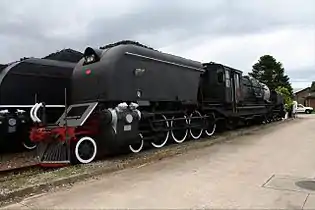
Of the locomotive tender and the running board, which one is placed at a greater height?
the locomotive tender

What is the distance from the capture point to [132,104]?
843 centimetres

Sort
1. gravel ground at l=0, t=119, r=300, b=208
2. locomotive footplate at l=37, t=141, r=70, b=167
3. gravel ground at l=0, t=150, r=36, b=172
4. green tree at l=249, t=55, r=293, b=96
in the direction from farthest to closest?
green tree at l=249, t=55, r=293, b=96 < gravel ground at l=0, t=150, r=36, b=172 < locomotive footplate at l=37, t=141, r=70, b=167 < gravel ground at l=0, t=119, r=300, b=208

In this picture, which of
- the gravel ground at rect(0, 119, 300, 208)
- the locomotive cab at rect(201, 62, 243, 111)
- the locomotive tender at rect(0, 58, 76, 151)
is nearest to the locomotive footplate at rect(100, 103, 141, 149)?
the gravel ground at rect(0, 119, 300, 208)

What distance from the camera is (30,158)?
28.3ft

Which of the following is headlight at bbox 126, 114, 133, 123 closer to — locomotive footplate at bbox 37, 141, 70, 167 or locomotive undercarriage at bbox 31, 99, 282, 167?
locomotive undercarriage at bbox 31, 99, 282, 167

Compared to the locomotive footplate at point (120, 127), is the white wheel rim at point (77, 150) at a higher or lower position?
lower

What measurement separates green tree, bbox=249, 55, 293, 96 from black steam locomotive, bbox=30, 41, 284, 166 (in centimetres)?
4855

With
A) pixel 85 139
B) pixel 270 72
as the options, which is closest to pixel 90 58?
pixel 85 139

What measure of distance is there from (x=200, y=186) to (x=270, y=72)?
5777 cm

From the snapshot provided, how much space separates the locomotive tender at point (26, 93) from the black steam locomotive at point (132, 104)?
2.45 feet

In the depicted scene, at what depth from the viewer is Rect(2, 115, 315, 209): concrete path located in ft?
14.9

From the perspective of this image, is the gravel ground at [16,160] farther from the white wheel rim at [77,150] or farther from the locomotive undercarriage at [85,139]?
the white wheel rim at [77,150]

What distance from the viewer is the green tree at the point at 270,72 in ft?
195

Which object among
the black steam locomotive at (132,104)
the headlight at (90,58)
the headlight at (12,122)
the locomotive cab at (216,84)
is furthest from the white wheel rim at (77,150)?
the locomotive cab at (216,84)
